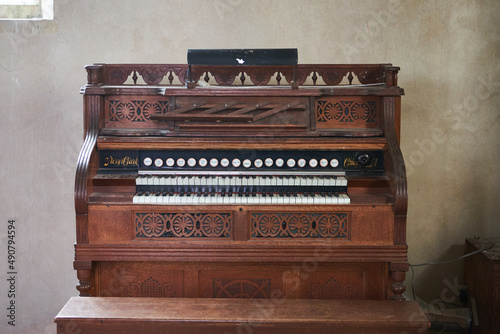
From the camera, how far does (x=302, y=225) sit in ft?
9.64

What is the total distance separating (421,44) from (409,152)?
0.77 metres

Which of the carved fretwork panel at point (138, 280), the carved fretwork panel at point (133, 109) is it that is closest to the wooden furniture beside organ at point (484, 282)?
the carved fretwork panel at point (138, 280)

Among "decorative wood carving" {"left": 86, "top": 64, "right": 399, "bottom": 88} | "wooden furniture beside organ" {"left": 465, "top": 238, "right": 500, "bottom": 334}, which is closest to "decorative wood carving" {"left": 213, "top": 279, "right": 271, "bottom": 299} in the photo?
"decorative wood carving" {"left": 86, "top": 64, "right": 399, "bottom": 88}

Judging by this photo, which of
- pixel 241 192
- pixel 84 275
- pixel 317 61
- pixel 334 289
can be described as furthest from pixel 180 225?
pixel 317 61

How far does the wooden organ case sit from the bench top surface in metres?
0.24

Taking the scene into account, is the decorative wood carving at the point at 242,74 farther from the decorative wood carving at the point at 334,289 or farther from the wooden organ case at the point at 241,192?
the decorative wood carving at the point at 334,289

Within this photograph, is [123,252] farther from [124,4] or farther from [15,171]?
[124,4]

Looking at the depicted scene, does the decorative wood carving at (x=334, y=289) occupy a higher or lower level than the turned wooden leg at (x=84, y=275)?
lower

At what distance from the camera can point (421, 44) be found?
154 inches

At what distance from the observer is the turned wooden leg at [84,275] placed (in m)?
2.93

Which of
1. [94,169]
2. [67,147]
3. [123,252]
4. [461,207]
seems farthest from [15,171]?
[461,207]

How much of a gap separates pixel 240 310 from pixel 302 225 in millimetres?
569

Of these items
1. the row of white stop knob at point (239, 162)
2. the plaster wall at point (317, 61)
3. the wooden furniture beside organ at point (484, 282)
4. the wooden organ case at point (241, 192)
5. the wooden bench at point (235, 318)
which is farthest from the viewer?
the plaster wall at point (317, 61)

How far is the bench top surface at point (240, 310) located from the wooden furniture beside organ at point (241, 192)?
24cm
